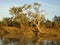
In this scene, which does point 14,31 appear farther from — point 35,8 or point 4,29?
point 35,8

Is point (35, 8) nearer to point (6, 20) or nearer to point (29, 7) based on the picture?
point (29, 7)

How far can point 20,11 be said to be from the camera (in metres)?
50.4

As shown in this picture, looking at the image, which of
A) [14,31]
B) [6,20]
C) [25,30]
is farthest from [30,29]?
[6,20]

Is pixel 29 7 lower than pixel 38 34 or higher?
higher

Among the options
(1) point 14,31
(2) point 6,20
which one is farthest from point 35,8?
(2) point 6,20

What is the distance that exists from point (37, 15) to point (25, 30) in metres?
5.42

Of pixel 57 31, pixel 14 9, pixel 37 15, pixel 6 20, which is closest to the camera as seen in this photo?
pixel 37 15

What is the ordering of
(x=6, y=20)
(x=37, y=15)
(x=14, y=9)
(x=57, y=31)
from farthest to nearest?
1. (x=6, y=20)
2. (x=14, y=9)
3. (x=57, y=31)
4. (x=37, y=15)

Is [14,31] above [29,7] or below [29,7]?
below

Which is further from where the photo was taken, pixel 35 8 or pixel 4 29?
pixel 4 29

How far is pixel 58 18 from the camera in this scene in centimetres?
6238

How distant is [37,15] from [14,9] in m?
8.13

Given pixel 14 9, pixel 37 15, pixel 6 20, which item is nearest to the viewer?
pixel 37 15

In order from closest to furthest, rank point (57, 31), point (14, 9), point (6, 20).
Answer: point (57, 31), point (14, 9), point (6, 20)
